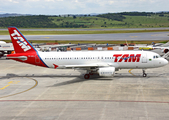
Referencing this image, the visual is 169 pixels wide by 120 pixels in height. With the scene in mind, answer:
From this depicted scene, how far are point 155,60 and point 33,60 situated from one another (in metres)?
22.1

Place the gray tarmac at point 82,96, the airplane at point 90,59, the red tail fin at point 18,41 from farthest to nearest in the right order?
the red tail fin at point 18,41
the airplane at point 90,59
the gray tarmac at point 82,96

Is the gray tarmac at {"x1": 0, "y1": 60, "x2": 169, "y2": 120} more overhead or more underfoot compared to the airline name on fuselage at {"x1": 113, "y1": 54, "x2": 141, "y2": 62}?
more underfoot

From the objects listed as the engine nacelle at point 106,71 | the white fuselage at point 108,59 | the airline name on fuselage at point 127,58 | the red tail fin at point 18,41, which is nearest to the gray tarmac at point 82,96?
the engine nacelle at point 106,71

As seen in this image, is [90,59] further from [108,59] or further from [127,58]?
[127,58]

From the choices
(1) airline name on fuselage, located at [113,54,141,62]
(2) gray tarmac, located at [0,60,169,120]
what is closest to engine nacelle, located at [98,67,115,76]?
(2) gray tarmac, located at [0,60,169,120]

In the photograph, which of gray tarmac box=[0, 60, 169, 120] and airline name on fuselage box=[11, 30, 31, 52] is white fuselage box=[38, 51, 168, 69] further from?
airline name on fuselage box=[11, 30, 31, 52]

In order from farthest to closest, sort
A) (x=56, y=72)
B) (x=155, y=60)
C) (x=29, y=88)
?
1. (x=56, y=72)
2. (x=155, y=60)
3. (x=29, y=88)

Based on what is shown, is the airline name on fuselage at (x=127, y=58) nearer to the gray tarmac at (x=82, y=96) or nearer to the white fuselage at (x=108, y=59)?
the white fuselage at (x=108, y=59)

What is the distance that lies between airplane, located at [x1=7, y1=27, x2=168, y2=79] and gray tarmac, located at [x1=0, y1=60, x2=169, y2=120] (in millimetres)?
2163

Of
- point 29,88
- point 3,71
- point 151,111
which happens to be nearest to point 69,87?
point 29,88

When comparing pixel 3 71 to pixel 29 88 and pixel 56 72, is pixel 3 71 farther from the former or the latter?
pixel 29 88

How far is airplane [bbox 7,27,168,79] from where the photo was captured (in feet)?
130

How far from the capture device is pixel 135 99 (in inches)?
1120

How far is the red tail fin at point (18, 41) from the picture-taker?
4128 cm
